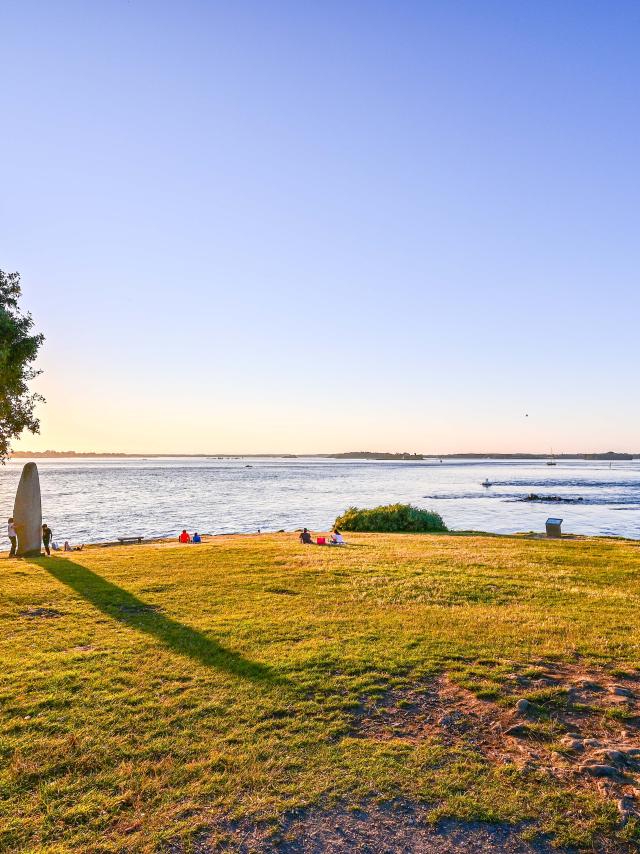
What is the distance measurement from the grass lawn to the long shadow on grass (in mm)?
58

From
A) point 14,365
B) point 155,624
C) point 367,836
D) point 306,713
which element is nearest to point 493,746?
point 367,836

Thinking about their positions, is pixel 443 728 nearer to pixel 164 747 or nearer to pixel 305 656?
pixel 305 656

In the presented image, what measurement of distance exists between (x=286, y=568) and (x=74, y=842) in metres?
13.3

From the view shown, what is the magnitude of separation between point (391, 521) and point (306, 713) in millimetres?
29328

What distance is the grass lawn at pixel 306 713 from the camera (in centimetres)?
538

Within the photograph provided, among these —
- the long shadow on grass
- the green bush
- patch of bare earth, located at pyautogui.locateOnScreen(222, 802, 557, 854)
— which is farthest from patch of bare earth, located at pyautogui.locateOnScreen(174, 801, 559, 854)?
the green bush

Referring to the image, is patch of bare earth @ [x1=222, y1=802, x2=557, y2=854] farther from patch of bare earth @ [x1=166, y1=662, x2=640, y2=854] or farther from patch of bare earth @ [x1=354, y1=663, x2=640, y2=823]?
patch of bare earth @ [x1=354, y1=663, x2=640, y2=823]

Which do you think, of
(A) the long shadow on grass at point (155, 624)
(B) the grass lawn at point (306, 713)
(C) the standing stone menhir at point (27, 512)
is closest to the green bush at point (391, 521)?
(C) the standing stone menhir at point (27, 512)

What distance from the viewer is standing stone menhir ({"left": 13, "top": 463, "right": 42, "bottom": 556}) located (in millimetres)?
22922

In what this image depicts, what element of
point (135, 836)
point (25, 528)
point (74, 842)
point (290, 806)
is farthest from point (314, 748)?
point (25, 528)

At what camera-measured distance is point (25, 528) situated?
76.0 ft

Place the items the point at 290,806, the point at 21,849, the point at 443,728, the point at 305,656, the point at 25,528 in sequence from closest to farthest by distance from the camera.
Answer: the point at 21,849
the point at 290,806
the point at 443,728
the point at 305,656
the point at 25,528

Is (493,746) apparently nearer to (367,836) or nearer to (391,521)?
(367,836)

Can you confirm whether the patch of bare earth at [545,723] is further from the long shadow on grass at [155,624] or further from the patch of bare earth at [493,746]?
the long shadow on grass at [155,624]
